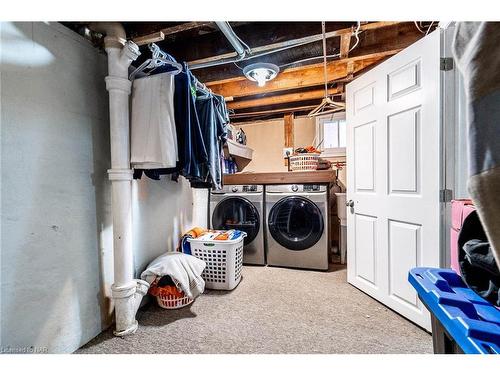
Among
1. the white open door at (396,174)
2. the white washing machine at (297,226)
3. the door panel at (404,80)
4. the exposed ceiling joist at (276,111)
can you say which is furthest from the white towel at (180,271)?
the exposed ceiling joist at (276,111)

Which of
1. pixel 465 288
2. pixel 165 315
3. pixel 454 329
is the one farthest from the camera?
pixel 165 315

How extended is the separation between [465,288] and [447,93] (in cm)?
121

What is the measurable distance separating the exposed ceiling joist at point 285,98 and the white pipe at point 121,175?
6.05 ft

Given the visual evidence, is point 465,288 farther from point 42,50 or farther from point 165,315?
point 42,50

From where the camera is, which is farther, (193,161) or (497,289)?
(193,161)

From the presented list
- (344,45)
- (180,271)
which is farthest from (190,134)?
(344,45)

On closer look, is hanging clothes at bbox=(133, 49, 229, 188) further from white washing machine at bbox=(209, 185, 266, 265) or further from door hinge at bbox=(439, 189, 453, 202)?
door hinge at bbox=(439, 189, 453, 202)

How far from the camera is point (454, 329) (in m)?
0.52

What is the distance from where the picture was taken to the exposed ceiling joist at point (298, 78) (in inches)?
85.5

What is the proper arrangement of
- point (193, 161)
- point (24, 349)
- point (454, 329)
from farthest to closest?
point (193, 161) → point (24, 349) → point (454, 329)

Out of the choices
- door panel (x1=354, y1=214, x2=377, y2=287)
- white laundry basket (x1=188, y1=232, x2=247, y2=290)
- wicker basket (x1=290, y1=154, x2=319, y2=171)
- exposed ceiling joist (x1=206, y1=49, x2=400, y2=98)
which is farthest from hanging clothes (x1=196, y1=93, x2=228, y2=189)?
door panel (x1=354, y1=214, x2=377, y2=287)

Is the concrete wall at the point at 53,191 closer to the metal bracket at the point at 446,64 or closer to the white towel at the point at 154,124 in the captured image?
the white towel at the point at 154,124

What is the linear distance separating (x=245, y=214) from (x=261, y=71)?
153cm

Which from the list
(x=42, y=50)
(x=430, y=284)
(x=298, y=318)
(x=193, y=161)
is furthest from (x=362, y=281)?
(x=42, y=50)
